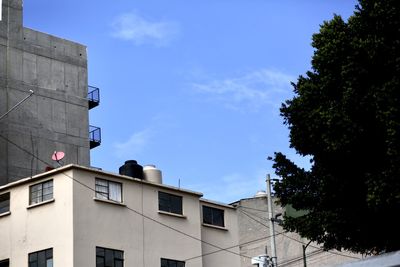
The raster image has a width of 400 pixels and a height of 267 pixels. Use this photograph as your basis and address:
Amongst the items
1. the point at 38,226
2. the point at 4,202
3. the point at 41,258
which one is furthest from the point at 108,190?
the point at 4,202

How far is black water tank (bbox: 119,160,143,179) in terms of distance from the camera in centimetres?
4378

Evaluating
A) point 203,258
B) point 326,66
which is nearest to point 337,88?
point 326,66

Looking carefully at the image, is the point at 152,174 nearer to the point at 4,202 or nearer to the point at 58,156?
the point at 58,156

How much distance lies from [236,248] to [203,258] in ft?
10.0

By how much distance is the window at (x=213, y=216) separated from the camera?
4662 cm

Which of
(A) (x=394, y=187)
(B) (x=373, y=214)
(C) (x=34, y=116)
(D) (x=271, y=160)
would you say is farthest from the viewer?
(C) (x=34, y=116)

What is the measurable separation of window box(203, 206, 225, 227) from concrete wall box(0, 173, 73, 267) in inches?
372

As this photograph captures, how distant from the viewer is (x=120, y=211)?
4144cm

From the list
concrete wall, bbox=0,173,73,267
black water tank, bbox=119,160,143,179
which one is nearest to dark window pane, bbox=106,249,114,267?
concrete wall, bbox=0,173,73,267

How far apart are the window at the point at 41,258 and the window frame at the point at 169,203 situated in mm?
6406

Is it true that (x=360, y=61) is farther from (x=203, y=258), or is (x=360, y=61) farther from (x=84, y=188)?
(x=203, y=258)

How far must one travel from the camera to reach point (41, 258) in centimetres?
3991

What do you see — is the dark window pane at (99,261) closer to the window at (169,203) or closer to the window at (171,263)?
the window at (171,263)

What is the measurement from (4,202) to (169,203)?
326 inches
